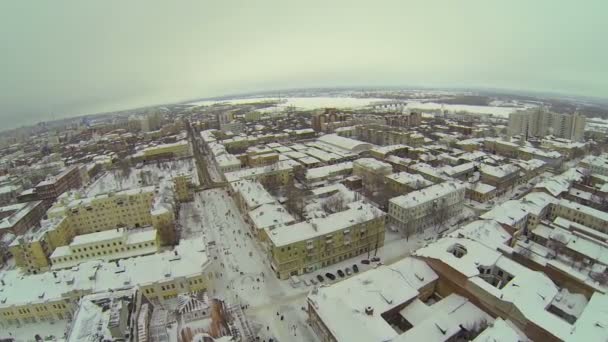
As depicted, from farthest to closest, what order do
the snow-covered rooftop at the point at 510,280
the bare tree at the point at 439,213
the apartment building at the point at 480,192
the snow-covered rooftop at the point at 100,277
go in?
the apartment building at the point at 480,192 → the bare tree at the point at 439,213 → the snow-covered rooftop at the point at 100,277 → the snow-covered rooftop at the point at 510,280

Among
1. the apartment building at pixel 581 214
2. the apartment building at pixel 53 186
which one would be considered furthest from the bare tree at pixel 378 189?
the apartment building at pixel 53 186

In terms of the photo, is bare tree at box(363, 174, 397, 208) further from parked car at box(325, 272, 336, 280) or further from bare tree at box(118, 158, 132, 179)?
bare tree at box(118, 158, 132, 179)

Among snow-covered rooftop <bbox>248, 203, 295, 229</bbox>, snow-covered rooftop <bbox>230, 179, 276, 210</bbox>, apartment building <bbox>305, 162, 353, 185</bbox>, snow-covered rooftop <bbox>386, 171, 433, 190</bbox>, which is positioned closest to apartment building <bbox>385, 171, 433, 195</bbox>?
snow-covered rooftop <bbox>386, 171, 433, 190</bbox>

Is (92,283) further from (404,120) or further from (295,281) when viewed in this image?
(404,120)

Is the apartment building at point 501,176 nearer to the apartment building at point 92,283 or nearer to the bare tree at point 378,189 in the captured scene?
the bare tree at point 378,189

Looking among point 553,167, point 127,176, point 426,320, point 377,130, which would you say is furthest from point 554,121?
point 127,176

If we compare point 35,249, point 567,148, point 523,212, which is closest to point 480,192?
point 523,212
